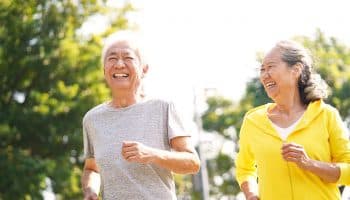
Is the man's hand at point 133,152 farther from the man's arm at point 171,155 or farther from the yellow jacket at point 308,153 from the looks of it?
the yellow jacket at point 308,153

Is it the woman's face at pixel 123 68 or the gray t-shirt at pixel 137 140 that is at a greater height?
the woman's face at pixel 123 68

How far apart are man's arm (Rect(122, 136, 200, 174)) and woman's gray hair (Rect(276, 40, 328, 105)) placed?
763 mm

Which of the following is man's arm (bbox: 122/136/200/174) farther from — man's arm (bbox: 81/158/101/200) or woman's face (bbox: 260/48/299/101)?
woman's face (bbox: 260/48/299/101)

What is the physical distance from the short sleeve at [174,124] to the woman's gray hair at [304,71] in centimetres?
69

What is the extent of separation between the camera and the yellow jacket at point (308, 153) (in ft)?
11.4

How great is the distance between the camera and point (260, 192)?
3.62 metres

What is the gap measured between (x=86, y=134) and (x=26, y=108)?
15010 millimetres

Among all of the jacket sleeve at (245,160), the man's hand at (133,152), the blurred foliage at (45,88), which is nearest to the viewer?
the man's hand at (133,152)

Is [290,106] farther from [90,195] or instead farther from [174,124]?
[90,195]

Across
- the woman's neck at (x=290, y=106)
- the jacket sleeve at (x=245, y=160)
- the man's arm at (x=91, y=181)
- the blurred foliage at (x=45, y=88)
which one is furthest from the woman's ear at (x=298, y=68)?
the blurred foliage at (x=45, y=88)

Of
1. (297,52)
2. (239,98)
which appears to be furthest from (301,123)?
(239,98)

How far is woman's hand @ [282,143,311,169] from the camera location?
10.8ft

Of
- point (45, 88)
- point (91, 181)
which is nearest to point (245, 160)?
point (91, 181)

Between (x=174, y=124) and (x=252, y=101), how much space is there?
29.2m
